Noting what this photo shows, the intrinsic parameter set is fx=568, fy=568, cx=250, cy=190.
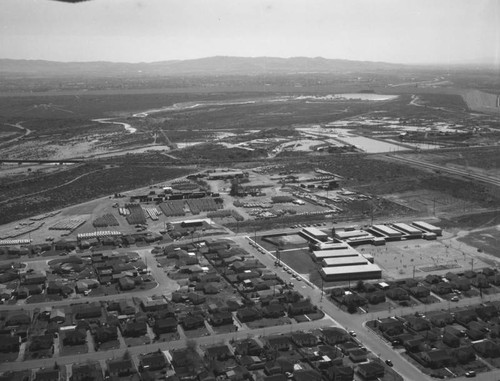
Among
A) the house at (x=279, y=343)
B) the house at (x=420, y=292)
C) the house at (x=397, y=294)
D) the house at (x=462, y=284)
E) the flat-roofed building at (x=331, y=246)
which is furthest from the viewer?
the flat-roofed building at (x=331, y=246)

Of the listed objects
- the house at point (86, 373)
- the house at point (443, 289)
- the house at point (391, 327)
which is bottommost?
the house at point (443, 289)

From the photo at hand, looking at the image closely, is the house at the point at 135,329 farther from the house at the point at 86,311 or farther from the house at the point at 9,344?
the house at the point at 9,344

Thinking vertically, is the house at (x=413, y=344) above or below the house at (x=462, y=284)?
above

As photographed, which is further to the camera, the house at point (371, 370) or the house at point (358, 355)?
the house at point (358, 355)

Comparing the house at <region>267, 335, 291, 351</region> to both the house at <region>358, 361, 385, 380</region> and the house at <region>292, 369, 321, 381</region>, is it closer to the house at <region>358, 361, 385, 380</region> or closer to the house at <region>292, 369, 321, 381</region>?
the house at <region>292, 369, 321, 381</region>

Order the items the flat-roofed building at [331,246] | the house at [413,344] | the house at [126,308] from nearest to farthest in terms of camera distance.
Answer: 1. the house at [413,344]
2. the house at [126,308]
3. the flat-roofed building at [331,246]

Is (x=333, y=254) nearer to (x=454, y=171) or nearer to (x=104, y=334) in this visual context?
(x=104, y=334)

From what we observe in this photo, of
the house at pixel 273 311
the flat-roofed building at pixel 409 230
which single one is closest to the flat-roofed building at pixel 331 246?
the flat-roofed building at pixel 409 230
